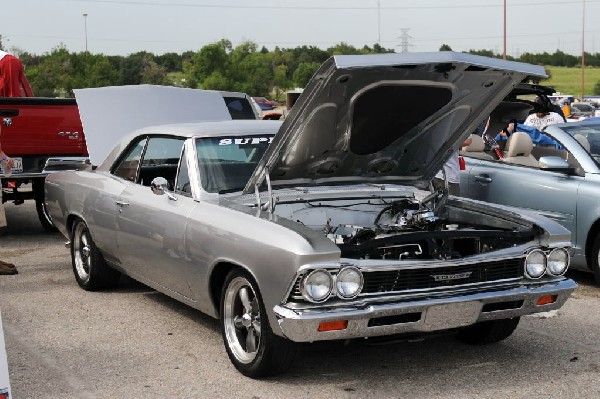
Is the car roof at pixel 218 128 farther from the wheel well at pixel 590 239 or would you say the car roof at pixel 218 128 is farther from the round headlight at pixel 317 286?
the wheel well at pixel 590 239

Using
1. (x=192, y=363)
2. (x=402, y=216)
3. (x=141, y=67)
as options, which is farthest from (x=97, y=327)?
(x=141, y=67)

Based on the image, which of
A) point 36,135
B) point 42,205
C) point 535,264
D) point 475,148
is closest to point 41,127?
point 36,135

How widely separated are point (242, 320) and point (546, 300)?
1853 mm

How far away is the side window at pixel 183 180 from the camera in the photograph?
6.21 m

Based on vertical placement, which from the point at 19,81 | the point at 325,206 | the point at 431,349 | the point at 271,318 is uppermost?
the point at 19,81

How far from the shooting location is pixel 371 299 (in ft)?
16.0

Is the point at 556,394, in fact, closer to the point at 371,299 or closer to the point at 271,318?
the point at 371,299

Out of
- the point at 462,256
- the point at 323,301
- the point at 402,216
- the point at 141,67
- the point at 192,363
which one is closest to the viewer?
the point at 323,301

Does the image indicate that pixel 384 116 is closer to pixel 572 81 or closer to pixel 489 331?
Result: pixel 489 331

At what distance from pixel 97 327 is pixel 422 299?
2.77 m

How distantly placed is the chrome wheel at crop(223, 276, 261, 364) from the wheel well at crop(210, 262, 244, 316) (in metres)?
0.16

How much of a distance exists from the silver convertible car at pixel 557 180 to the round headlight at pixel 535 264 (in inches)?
102

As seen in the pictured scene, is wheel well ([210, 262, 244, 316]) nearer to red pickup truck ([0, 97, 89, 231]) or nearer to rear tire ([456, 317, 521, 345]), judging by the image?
rear tire ([456, 317, 521, 345])

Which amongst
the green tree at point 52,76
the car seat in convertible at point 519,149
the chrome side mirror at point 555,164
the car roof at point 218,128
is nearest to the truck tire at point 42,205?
the car roof at point 218,128
